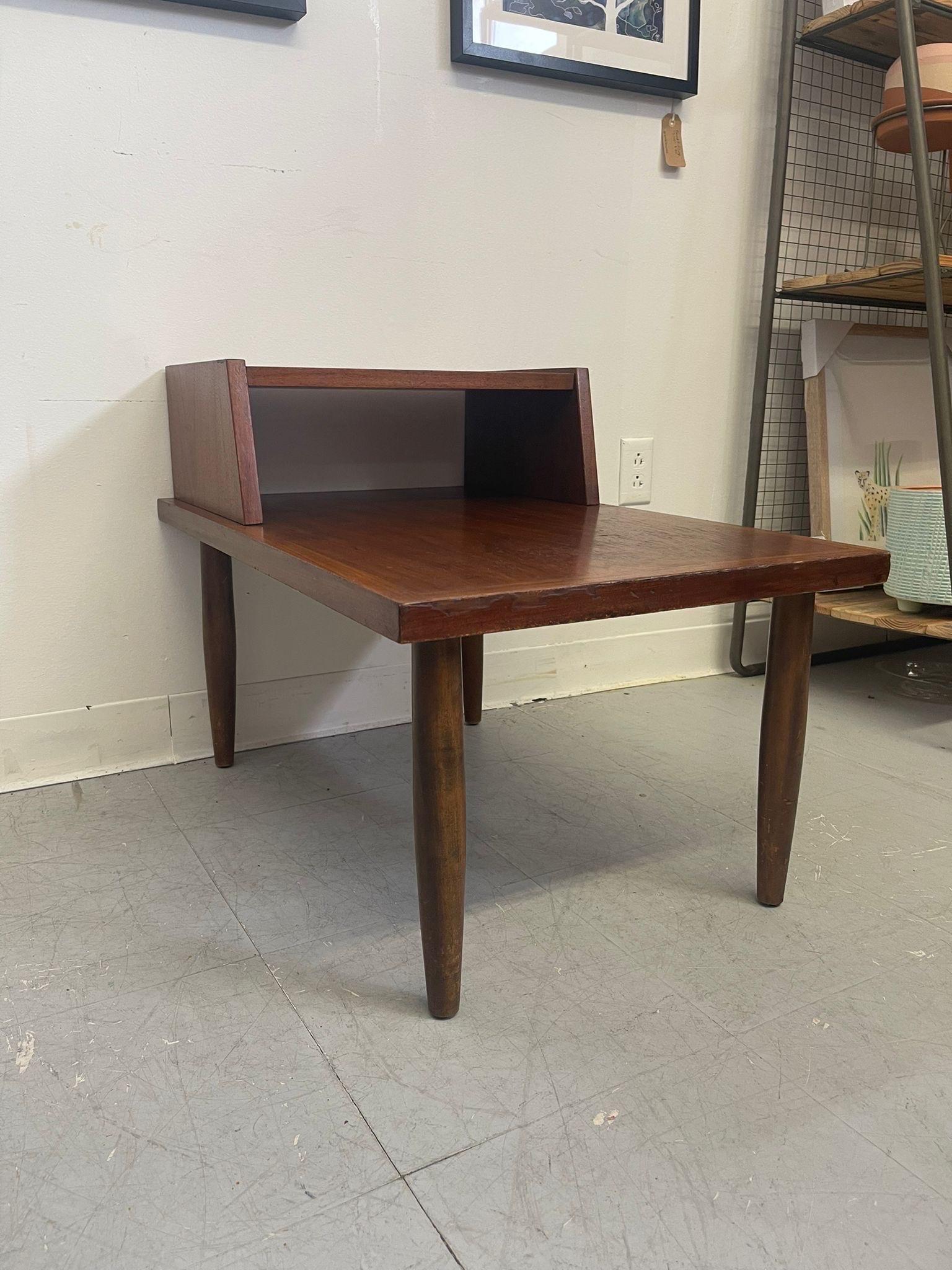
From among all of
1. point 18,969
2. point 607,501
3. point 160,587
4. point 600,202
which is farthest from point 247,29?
point 18,969

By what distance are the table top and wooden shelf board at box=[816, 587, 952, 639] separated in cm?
58

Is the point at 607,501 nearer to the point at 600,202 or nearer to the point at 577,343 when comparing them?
the point at 577,343

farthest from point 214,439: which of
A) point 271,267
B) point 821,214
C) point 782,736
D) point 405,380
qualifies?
point 821,214

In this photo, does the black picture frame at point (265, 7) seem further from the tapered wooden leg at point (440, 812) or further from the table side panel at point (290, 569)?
the tapered wooden leg at point (440, 812)

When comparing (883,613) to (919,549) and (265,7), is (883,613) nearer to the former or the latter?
(919,549)

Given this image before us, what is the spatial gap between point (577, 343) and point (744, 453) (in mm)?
390

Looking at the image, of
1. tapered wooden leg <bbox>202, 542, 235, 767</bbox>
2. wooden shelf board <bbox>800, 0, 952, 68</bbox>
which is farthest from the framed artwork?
tapered wooden leg <bbox>202, 542, 235, 767</bbox>

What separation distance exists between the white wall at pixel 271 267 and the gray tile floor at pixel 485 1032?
0.20 meters

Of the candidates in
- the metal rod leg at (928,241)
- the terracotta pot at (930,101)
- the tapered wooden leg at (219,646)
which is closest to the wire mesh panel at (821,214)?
the terracotta pot at (930,101)

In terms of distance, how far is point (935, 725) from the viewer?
4.79 feet

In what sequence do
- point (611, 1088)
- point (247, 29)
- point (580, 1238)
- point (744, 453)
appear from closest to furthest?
point (580, 1238) < point (611, 1088) < point (247, 29) < point (744, 453)

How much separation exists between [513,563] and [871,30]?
1268mm

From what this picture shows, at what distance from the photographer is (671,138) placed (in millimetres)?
1506

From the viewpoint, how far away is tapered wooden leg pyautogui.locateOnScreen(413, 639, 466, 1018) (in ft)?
2.31
